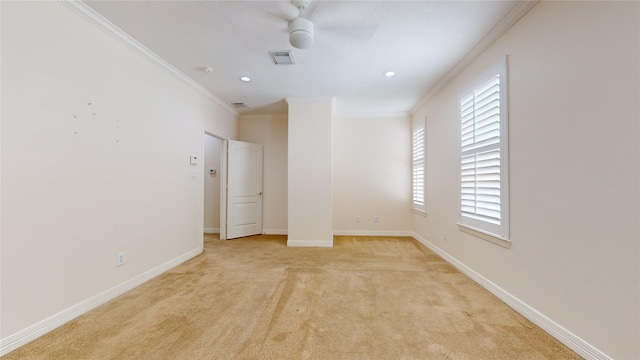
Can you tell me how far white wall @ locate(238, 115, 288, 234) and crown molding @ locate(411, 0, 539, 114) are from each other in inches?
125

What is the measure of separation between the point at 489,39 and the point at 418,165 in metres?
2.52

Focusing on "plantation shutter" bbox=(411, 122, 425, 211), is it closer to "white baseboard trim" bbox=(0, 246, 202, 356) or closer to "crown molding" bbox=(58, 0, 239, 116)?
"crown molding" bbox=(58, 0, 239, 116)

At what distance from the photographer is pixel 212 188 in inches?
211

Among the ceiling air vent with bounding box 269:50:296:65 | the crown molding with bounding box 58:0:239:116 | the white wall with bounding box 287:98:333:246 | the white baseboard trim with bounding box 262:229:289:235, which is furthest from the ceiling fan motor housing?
the white baseboard trim with bounding box 262:229:289:235

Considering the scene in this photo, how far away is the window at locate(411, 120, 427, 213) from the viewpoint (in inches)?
172

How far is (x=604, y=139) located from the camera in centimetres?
141

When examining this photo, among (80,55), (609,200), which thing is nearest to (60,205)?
(80,55)

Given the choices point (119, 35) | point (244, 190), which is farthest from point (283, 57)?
point (244, 190)

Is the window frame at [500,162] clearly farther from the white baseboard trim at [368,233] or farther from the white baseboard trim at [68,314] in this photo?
the white baseboard trim at [68,314]

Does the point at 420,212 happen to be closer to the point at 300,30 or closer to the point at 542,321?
the point at 542,321

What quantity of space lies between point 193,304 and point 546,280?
295 cm

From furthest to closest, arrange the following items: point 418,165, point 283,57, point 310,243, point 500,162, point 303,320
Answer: point 418,165 < point 310,243 < point 283,57 < point 500,162 < point 303,320

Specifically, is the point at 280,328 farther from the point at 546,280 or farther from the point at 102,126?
the point at 102,126

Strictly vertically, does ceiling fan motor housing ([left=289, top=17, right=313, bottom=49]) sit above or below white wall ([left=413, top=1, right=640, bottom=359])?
above
